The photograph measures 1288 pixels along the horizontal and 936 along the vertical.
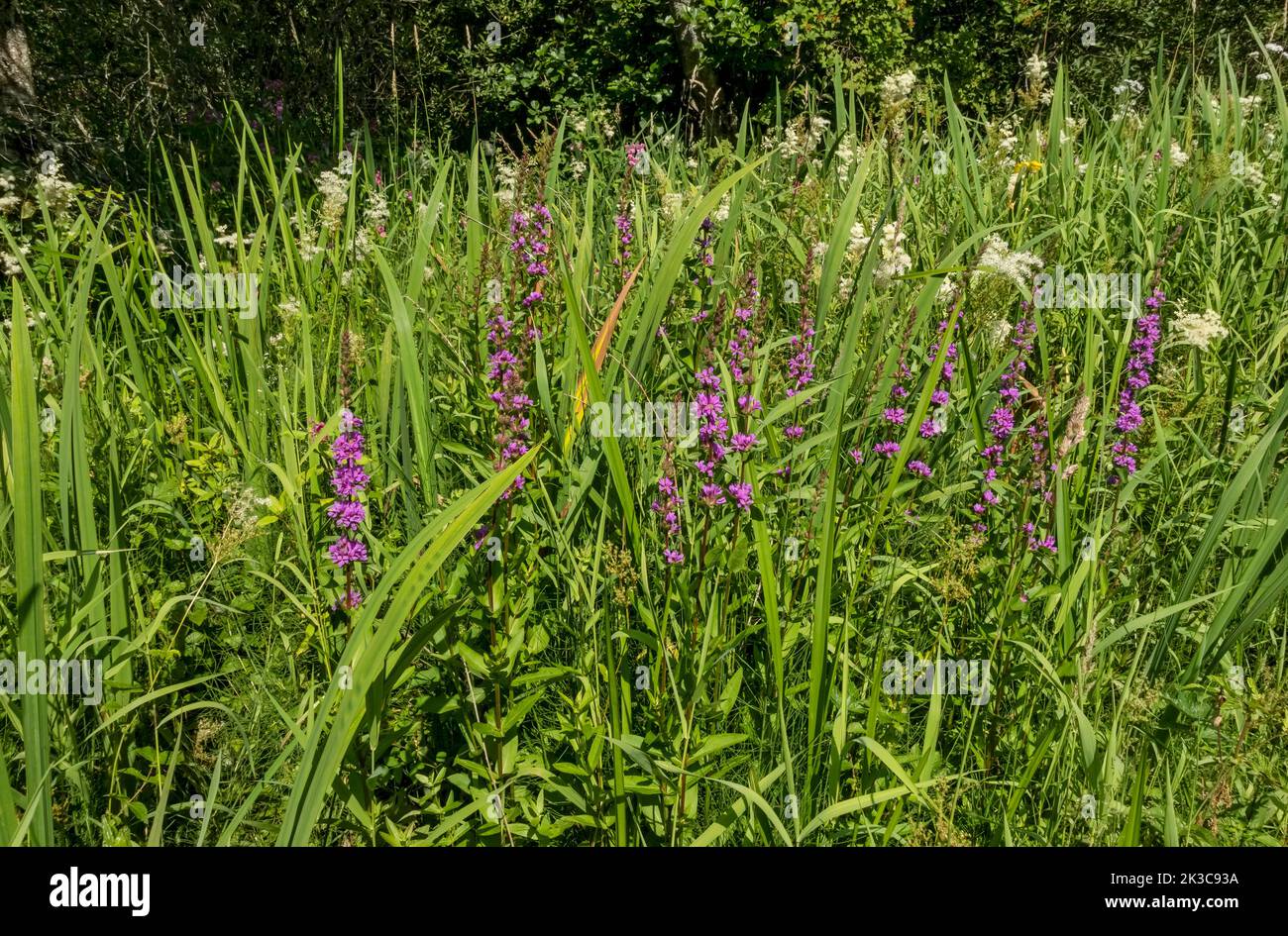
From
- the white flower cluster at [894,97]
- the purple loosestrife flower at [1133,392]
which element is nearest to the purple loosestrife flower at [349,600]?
the purple loosestrife flower at [1133,392]

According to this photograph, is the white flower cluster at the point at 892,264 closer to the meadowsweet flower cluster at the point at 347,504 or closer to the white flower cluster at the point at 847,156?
the meadowsweet flower cluster at the point at 347,504

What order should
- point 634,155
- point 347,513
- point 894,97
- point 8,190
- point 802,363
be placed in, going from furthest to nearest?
point 8,190 → point 634,155 → point 894,97 → point 802,363 → point 347,513

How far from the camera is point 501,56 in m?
9.08

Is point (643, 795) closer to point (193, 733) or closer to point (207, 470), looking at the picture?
point (193, 733)

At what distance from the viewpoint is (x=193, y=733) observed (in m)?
1.96

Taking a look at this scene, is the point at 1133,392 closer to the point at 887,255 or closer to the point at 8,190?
the point at 887,255

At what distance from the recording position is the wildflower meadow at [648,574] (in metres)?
1.61

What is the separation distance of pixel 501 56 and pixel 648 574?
8.32m

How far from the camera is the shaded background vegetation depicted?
19.7ft

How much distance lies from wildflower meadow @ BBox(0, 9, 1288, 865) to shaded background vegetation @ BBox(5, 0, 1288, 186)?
311 centimetres

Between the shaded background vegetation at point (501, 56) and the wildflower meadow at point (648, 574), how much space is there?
311cm

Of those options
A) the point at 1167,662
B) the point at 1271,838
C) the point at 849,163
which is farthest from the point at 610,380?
the point at 849,163

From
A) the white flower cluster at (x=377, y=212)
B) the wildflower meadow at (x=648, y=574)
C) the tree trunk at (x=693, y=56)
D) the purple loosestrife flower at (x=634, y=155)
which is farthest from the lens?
the tree trunk at (x=693, y=56)

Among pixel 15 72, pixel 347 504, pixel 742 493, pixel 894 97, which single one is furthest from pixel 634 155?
pixel 15 72
